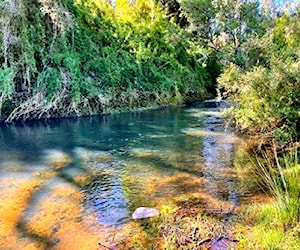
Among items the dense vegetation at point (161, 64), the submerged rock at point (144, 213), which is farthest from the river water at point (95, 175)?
the dense vegetation at point (161, 64)

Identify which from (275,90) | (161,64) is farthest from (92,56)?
(275,90)

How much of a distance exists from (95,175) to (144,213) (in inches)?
88.4

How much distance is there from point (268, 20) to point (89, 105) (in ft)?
26.1

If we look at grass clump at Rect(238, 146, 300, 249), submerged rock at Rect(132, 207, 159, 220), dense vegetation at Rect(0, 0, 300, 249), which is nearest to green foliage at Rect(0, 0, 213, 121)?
dense vegetation at Rect(0, 0, 300, 249)

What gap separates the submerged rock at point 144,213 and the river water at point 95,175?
0.12m

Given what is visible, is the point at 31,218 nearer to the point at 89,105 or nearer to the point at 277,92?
the point at 277,92

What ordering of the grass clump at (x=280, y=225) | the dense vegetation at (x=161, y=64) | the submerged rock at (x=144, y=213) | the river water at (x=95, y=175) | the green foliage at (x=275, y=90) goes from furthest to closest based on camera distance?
the green foliage at (x=275, y=90)
the dense vegetation at (x=161, y=64)
the submerged rock at (x=144, y=213)
the river water at (x=95, y=175)
the grass clump at (x=280, y=225)

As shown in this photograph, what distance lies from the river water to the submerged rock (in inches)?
4.8

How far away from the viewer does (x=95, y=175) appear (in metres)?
6.96

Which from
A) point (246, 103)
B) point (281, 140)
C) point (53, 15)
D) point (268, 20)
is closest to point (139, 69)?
point (53, 15)

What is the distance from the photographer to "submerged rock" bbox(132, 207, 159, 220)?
4910mm

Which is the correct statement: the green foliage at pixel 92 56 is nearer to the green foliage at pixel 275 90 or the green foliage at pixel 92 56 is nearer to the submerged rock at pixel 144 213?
the green foliage at pixel 275 90

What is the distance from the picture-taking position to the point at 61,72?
14.2 metres

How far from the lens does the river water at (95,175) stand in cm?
470
